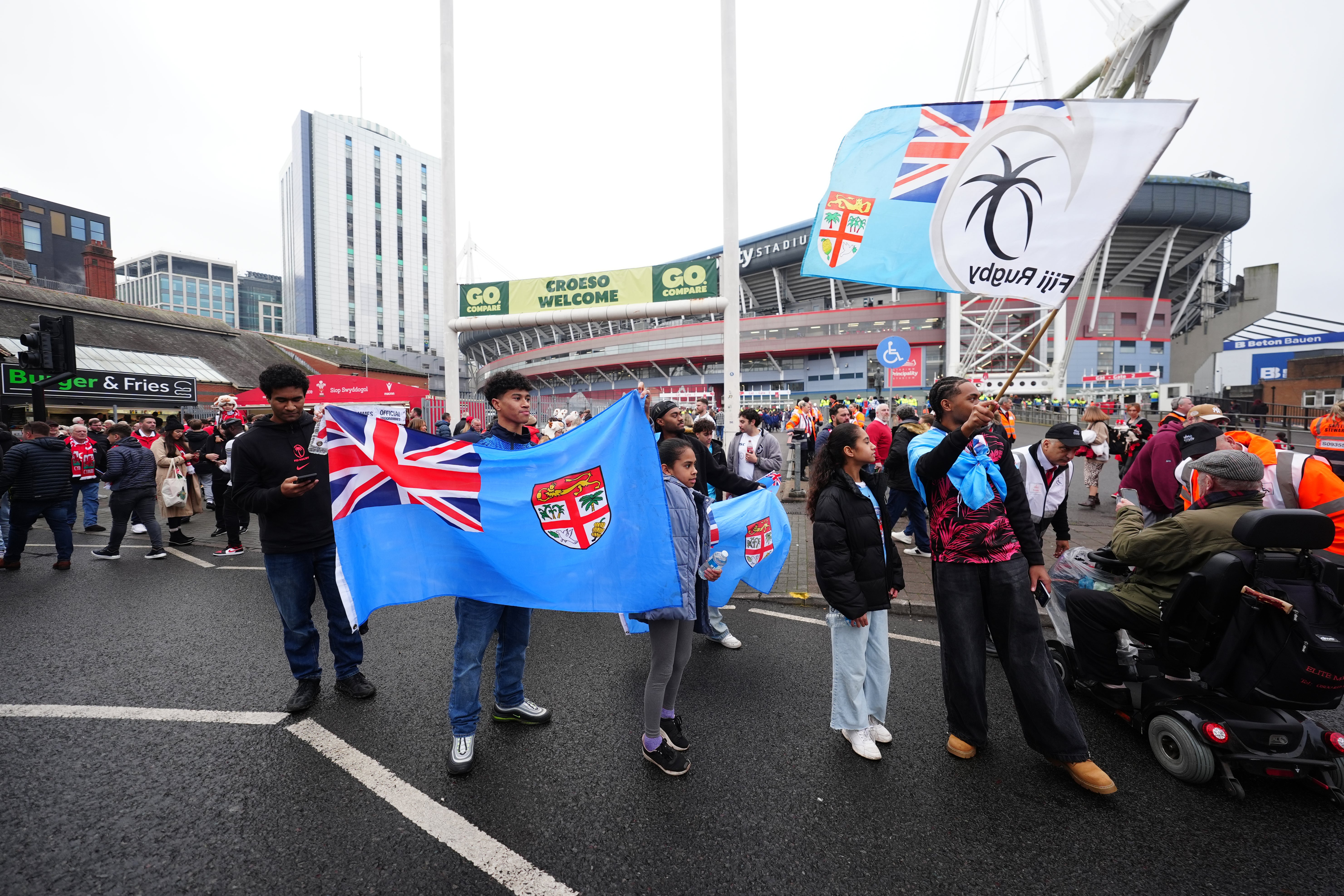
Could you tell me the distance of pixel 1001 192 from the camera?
323cm

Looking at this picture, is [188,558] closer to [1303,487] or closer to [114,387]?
[1303,487]

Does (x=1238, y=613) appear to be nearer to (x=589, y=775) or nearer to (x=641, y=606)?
(x=641, y=606)

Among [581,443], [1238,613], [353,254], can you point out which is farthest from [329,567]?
[353,254]

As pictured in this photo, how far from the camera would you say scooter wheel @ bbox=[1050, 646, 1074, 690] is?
143 inches

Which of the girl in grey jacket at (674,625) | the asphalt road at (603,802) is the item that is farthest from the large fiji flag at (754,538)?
the girl in grey jacket at (674,625)

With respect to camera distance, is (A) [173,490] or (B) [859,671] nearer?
(B) [859,671]

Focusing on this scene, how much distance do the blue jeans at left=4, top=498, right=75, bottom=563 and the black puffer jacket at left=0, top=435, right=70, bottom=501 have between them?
0.06 metres

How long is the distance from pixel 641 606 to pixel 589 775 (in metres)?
0.88

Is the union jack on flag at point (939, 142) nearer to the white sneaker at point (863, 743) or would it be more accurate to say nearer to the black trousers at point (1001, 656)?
the black trousers at point (1001, 656)

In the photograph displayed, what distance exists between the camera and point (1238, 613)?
2615 millimetres

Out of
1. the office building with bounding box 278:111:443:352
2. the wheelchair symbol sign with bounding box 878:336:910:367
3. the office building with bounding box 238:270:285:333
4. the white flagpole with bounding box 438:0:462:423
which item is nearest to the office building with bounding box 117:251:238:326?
the office building with bounding box 238:270:285:333

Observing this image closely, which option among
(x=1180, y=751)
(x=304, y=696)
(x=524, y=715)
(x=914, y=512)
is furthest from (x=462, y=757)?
(x=914, y=512)

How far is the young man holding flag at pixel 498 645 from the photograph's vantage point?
2.94 m

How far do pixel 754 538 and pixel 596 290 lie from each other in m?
11.3
